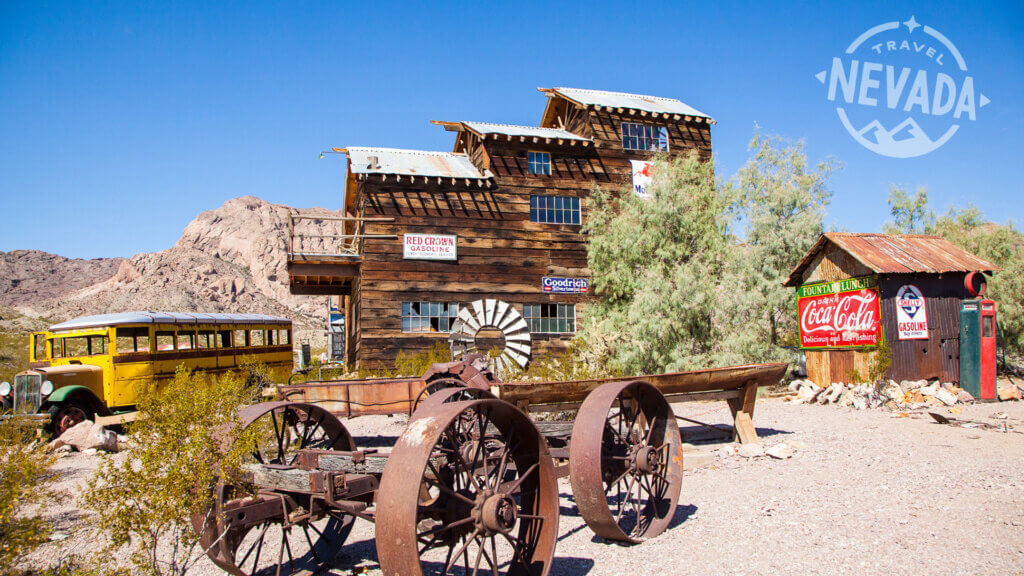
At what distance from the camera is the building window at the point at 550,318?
67.5 ft

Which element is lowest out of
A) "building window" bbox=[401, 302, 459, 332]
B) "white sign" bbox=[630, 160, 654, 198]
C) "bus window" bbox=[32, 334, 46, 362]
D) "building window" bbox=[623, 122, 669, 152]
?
"bus window" bbox=[32, 334, 46, 362]

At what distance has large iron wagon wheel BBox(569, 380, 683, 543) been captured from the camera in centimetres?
548

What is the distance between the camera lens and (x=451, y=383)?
29.7ft

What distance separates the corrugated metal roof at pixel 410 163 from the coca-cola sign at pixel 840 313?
10.4 metres

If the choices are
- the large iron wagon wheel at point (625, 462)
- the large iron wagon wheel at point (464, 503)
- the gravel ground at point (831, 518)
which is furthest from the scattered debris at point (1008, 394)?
the large iron wagon wheel at point (464, 503)

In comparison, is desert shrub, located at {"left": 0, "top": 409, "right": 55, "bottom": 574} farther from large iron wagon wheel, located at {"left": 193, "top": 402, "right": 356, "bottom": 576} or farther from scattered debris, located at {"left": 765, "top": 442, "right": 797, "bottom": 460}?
scattered debris, located at {"left": 765, "top": 442, "right": 797, "bottom": 460}

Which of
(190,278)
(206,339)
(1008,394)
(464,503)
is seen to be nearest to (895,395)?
(1008,394)

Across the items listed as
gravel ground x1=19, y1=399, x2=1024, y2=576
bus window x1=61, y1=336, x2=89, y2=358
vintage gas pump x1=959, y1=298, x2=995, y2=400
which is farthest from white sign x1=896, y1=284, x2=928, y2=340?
bus window x1=61, y1=336, x2=89, y2=358

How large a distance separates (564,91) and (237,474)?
20575 millimetres

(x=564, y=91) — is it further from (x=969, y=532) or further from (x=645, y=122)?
(x=969, y=532)

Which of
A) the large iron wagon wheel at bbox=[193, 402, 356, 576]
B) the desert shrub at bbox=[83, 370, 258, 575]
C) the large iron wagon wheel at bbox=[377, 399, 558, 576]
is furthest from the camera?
the large iron wagon wheel at bbox=[193, 402, 356, 576]

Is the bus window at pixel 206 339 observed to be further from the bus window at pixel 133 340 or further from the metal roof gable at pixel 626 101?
the metal roof gable at pixel 626 101

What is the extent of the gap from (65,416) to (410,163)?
11909 mm

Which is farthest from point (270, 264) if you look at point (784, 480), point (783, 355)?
point (784, 480)
